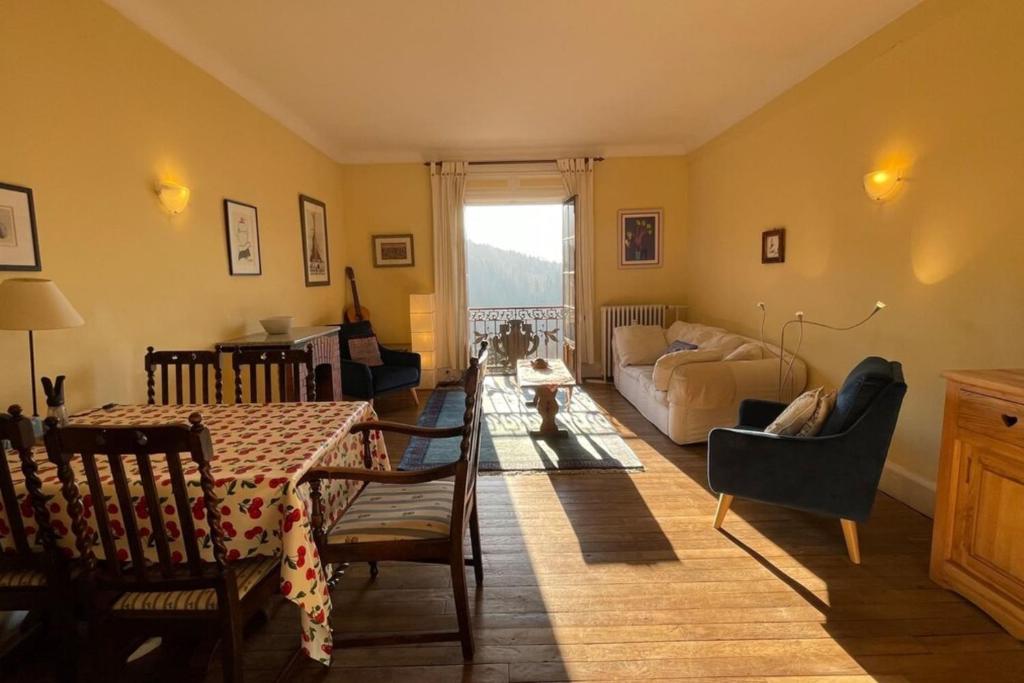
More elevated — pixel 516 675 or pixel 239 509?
pixel 239 509

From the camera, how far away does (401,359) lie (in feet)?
17.0

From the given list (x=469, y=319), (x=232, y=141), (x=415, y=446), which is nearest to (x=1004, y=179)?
(x=415, y=446)

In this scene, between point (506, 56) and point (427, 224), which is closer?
point (506, 56)

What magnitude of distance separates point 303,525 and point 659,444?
3005 millimetres

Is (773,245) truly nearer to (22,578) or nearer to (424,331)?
(424,331)

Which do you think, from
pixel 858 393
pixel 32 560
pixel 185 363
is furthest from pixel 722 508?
pixel 185 363

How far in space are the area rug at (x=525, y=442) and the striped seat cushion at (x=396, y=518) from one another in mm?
1528

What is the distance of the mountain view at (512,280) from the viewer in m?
6.70

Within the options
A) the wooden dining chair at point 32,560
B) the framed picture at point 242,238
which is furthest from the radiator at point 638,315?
the wooden dining chair at point 32,560

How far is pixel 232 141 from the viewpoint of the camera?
3.53m

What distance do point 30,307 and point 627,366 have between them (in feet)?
14.7

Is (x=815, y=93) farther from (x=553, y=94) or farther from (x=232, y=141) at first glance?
(x=232, y=141)

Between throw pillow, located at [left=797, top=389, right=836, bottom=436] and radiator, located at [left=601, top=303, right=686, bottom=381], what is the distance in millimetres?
3553

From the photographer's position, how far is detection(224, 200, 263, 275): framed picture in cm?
344
